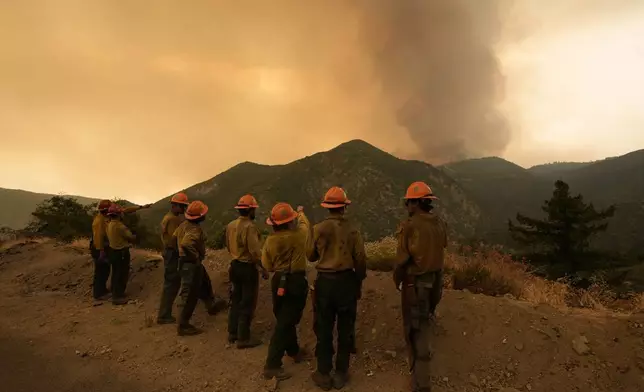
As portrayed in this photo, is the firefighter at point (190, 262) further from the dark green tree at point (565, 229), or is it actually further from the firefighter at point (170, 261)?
the dark green tree at point (565, 229)

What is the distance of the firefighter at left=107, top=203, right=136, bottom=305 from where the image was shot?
32.4ft

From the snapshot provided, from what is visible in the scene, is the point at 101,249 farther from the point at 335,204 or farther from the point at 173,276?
the point at 335,204

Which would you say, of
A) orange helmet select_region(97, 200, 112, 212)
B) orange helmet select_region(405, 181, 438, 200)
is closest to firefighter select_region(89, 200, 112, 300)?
orange helmet select_region(97, 200, 112, 212)

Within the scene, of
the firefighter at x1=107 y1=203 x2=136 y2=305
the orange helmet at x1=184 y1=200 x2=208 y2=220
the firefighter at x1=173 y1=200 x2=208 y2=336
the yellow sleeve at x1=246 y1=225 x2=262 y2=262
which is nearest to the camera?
the yellow sleeve at x1=246 y1=225 x2=262 y2=262

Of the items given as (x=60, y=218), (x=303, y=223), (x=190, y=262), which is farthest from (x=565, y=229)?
(x=60, y=218)

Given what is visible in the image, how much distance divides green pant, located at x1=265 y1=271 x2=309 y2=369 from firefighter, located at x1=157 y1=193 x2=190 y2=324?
3.12 metres

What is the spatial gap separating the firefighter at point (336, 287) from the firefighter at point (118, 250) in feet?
21.1

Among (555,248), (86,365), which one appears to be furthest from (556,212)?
(86,365)

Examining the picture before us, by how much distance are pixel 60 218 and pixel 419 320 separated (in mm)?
27797

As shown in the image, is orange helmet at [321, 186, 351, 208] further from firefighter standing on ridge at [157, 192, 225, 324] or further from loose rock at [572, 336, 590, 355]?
loose rock at [572, 336, 590, 355]

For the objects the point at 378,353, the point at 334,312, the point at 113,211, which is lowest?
the point at 378,353

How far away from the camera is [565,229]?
27.1m

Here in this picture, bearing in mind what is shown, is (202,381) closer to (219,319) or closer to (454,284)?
(219,319)

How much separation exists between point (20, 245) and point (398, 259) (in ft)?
60.5
